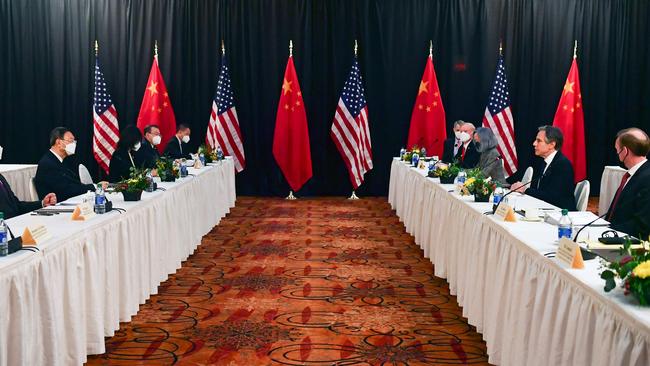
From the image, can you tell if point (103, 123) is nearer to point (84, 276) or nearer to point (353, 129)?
point (353, 129)

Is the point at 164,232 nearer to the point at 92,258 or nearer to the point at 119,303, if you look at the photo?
the point at 119,303

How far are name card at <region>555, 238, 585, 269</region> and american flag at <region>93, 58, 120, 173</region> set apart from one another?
8.41 m

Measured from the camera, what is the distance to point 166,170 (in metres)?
6.58

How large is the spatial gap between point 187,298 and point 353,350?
1.66 meters

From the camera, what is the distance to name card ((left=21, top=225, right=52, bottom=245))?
3.36m

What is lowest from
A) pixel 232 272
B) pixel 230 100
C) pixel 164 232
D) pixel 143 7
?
pixel 232 272

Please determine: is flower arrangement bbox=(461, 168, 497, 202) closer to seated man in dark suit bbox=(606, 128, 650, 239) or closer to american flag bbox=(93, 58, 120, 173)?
seated man in dark suit bbox=(606, 128, 650, 239)

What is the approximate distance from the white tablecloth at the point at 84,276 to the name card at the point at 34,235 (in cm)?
5

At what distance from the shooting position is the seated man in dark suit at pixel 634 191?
13.8ft

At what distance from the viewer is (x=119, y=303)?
4.49 metres

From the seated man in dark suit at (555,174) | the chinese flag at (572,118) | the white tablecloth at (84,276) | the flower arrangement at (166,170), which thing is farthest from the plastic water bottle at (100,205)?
the chinese flag at (572,118)

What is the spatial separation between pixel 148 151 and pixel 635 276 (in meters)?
6.54

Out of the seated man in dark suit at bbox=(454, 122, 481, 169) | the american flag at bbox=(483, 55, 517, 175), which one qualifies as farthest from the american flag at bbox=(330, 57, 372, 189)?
the seated man in dark suit at bbox=(454, 122, 481, 169)

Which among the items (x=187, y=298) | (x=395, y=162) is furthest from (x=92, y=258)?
(x=395, y=162)
